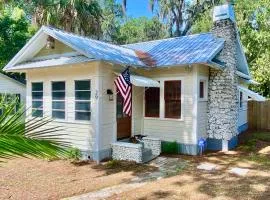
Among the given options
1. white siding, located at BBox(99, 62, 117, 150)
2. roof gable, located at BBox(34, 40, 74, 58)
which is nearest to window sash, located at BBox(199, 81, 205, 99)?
white siding, located at BBox(99, 62, 117, 150)

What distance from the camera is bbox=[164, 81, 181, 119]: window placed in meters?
12.0

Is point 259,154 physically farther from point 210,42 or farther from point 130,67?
point 130,67

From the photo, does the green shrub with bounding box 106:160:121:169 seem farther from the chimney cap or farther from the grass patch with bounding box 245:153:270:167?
the chimney cap

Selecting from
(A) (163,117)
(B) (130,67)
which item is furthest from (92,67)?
→ (A) (163,117)

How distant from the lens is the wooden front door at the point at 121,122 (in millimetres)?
11875

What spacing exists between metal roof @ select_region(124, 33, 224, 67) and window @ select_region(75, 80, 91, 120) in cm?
292

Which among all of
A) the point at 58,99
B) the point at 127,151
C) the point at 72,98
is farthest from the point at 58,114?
the point at 127,151

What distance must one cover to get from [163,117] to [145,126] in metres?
0.97

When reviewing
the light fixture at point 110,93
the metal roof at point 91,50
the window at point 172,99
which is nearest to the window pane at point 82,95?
the light fixture at point 110,93

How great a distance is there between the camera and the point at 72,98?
1174 cm

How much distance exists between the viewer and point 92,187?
8109 mm

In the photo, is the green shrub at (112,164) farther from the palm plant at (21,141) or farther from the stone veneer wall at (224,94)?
the palm plant at (21,141)

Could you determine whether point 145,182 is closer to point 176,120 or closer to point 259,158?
point 176,120

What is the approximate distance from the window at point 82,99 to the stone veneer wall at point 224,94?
5037 mm
